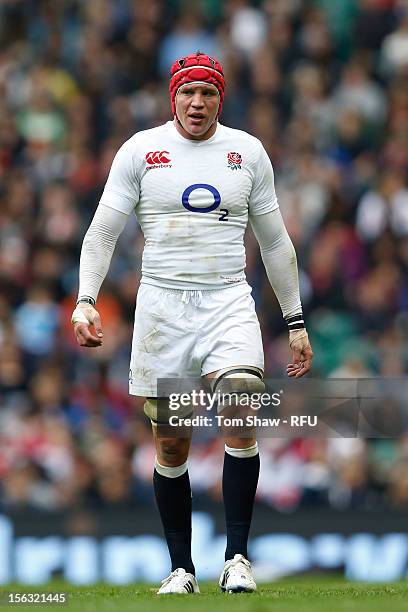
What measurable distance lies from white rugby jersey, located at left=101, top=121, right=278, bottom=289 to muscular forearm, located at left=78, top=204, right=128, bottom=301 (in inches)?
2.4

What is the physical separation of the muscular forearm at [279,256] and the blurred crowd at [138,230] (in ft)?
14.4

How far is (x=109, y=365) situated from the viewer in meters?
14.4

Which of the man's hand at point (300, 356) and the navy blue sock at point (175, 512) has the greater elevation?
the man's hand at point (300, 356)

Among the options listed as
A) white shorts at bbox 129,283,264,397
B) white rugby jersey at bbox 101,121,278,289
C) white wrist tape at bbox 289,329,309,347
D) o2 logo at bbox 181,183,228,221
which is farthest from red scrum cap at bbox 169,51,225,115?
white wrist tape at bbox 289,329,309,347

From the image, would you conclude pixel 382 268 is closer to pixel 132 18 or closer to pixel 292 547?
pixel 292 547

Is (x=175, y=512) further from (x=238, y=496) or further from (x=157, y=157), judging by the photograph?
(x=157, y=157)

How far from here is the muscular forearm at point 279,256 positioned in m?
8.12

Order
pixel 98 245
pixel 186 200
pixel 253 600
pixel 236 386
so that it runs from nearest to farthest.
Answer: pixel 253 600, pixel 236 386, pixel 186 200, pixel 98 245

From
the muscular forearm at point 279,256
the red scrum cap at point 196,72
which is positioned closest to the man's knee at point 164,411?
the muscular forearm at point 279,256

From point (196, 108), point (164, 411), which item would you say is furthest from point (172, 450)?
point (196, 108)

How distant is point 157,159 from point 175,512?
6.06 ft

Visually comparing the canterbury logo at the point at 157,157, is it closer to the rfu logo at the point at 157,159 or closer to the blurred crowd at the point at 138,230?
the rfu logo at the point at 157,159

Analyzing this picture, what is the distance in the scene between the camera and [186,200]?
7805 mm

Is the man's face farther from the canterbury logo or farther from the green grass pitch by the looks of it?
the green grass pitch
